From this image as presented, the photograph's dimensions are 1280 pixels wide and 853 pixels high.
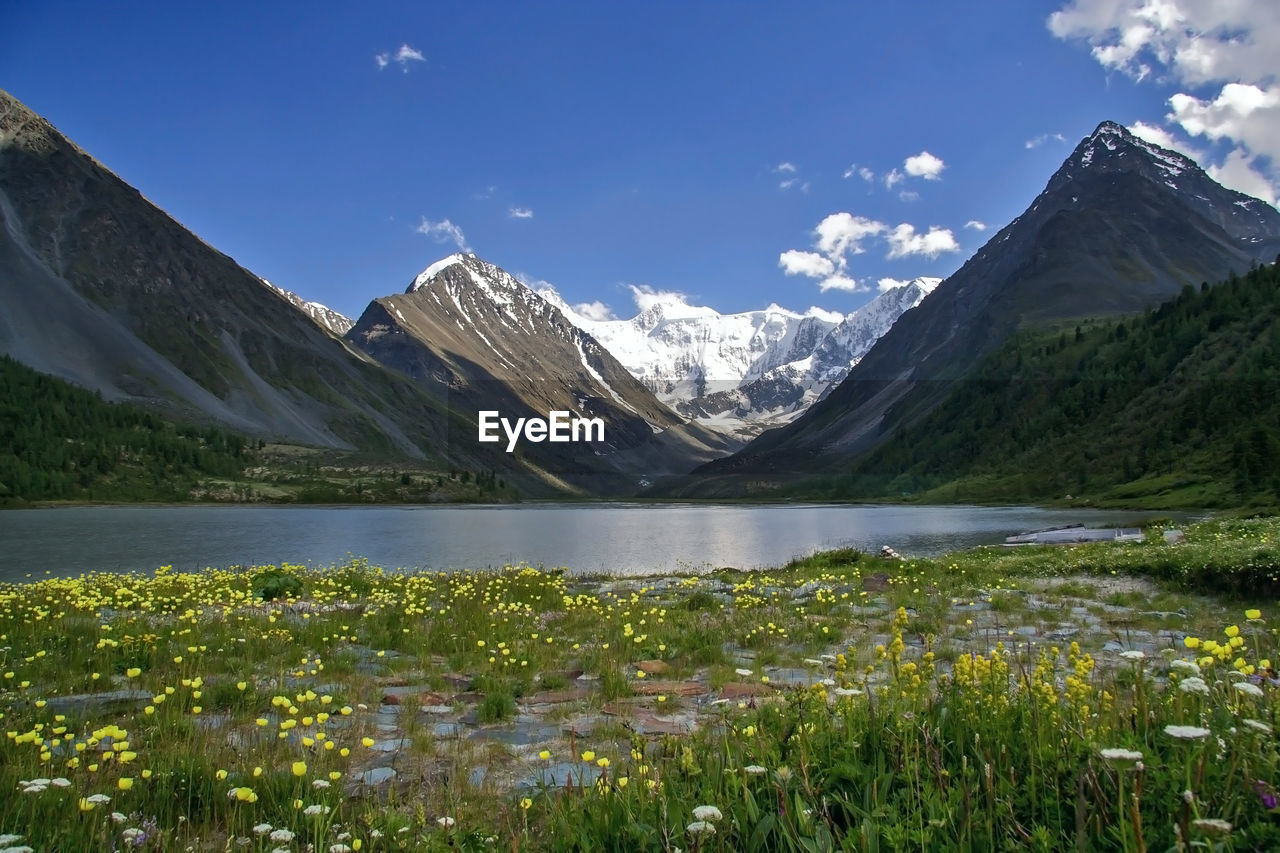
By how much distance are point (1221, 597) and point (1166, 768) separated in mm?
18538

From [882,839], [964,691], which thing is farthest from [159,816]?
[964,691]

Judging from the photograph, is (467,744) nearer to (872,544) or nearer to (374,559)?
(374,559)

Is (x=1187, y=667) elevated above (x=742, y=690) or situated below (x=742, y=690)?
above

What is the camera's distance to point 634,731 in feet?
21.8

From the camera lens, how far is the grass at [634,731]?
4.23 meters

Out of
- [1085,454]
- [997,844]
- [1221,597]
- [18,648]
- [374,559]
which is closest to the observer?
[997,844]

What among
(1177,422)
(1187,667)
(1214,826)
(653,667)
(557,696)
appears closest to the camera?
(1214,826)

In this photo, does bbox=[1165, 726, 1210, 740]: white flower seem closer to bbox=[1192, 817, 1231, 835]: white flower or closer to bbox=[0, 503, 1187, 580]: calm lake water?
bbox=[1192, 817, 1231, 835]: white flower

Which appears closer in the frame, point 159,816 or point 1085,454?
point 159,816

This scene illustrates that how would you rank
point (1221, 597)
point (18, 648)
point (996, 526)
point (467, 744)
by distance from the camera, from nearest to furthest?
point (467, 744)
point (18, 648)
point (1221, 597)
point (996, 526)

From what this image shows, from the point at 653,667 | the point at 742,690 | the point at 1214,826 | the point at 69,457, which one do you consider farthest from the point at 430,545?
the point at 69,457

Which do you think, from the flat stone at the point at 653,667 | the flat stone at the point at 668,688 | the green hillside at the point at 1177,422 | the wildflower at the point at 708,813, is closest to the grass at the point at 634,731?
the wildflower at the point at 708,813

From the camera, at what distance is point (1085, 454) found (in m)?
163

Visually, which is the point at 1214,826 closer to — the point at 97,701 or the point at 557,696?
the point at 557,696
